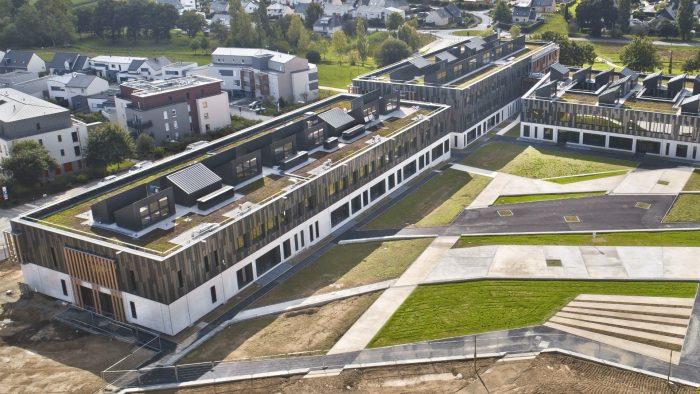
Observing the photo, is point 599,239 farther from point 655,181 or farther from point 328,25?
point 328,25

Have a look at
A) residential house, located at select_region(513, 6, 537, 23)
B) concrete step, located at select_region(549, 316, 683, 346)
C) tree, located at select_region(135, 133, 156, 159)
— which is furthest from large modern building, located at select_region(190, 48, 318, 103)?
residential house, located at select_region(513, 6, 537, 23)

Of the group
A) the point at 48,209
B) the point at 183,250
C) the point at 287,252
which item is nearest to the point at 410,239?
the point at 287,252

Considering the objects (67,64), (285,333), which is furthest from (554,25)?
(285,333)

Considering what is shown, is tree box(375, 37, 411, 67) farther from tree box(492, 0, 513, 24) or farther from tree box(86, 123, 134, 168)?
tree box(86, 123, 134, 168)

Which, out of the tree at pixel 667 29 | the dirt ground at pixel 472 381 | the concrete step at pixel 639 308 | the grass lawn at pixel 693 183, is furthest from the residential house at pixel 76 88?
the tree at pixel 667 29

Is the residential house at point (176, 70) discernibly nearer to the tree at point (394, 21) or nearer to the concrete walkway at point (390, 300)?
the tree at point (394, 21)

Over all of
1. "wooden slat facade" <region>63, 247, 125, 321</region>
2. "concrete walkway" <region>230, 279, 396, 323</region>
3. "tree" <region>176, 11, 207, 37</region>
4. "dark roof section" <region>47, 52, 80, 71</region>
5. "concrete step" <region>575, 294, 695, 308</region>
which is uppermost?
"tree" <region>176, 11, 207, 37</region>

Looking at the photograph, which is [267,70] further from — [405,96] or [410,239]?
[410,239]
